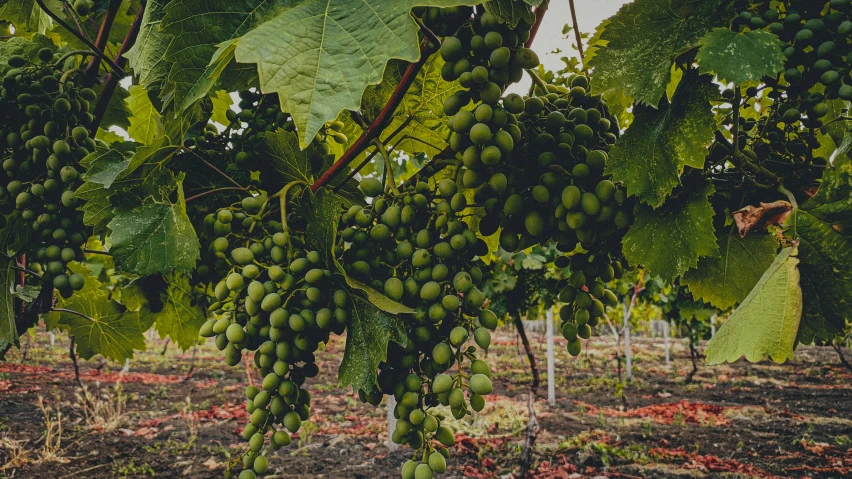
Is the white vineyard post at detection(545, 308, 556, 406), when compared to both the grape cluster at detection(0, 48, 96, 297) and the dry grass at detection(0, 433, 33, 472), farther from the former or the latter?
the grape cluster at detection(0, 48, 96, 297)

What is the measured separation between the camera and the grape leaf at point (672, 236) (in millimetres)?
909

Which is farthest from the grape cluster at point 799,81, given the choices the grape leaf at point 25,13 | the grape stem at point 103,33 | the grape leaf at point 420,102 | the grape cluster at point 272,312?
the grape leaf at point 25,13

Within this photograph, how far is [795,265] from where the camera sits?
0.80 metres

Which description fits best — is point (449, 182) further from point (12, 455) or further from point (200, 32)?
point (12, 455)

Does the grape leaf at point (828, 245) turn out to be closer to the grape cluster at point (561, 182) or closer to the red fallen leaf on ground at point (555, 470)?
the grape cluster at point (561, 182)

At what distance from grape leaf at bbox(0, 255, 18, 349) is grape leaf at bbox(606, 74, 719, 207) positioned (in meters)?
1.71

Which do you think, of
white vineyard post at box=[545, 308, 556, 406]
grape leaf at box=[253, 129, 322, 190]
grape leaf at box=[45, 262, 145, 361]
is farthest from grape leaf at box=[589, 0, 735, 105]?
white vineyard post at box=[545, 308, 556, 406]

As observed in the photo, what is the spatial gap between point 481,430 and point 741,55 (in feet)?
30.1

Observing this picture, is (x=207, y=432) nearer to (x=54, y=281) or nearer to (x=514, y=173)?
(x=54, y=281)

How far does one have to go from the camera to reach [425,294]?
1003mm

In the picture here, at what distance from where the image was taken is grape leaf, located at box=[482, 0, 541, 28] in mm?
849

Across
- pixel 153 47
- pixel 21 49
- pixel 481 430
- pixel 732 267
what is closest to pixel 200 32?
pixel 153 47

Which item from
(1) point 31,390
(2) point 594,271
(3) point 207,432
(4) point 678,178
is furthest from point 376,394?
(1) point 31,390

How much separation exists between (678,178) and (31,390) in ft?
45.7
